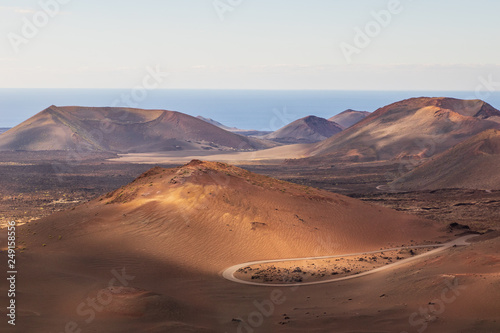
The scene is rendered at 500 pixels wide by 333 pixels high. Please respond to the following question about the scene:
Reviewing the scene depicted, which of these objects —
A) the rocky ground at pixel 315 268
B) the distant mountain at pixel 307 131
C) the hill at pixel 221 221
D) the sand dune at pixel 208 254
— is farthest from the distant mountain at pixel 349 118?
the rocky ground at pixel 315 268

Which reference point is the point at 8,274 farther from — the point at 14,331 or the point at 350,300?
the point at 350,300

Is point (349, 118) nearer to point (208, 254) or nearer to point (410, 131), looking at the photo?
point (410, 131)

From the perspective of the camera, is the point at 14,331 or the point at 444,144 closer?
the point at 14,331

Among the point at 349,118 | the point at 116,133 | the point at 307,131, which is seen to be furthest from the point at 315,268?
the point at 349,118

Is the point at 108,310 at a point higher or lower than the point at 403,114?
lower

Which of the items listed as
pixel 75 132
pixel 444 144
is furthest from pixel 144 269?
pixel 75 132

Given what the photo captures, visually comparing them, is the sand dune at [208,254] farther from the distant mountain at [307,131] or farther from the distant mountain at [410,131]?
the distant mountain at [307,131]
